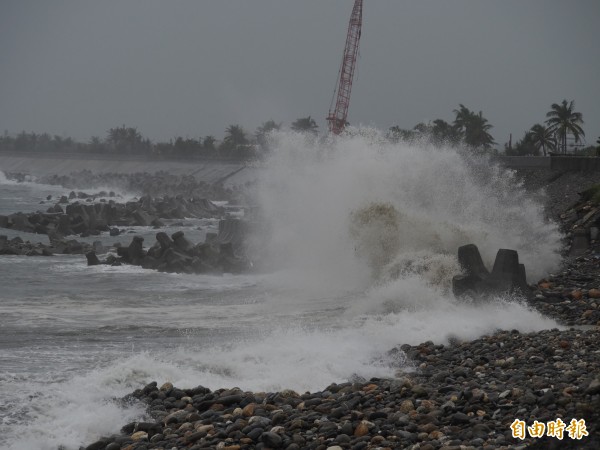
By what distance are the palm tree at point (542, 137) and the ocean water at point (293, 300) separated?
129 feet

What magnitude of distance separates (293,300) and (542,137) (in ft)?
189

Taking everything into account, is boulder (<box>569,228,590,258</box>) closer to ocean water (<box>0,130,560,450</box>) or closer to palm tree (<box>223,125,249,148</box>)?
ocean water (<box>0,130,560,450</box>)

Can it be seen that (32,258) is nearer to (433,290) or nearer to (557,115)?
(433,290)

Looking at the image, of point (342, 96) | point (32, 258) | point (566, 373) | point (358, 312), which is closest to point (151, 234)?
point (32, 258)

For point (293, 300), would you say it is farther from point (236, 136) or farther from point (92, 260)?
point (236, 136)

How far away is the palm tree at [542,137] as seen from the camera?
238 feet

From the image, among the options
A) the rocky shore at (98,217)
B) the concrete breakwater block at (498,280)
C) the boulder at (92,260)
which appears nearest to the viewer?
the concrete breakwater block at (498,280)

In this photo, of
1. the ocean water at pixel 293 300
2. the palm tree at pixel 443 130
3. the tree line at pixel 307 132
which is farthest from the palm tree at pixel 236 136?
the ocean water at pixel 293 300

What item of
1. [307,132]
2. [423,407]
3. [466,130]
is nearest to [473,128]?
[466,130]

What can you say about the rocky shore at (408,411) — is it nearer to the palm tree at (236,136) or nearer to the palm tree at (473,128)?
the palm tree at (473,128)

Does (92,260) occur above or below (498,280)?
below

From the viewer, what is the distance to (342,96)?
74.7 m

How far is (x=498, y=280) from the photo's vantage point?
54.0 feet

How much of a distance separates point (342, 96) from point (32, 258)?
163ft
